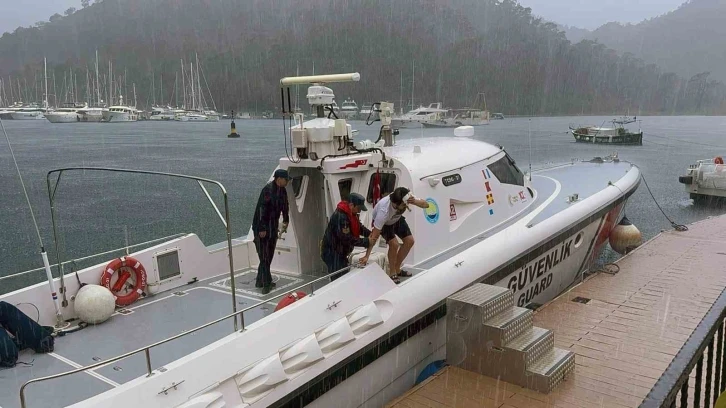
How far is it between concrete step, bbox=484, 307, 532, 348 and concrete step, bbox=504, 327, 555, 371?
0.15 ft

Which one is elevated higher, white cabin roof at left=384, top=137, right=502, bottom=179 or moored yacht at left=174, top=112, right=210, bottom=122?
moored yacht at left=174, top=112, right=210, bottom=122

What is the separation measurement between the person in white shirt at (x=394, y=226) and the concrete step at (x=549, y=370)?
1565mm

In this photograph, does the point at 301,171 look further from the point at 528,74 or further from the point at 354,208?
the point at 528,74

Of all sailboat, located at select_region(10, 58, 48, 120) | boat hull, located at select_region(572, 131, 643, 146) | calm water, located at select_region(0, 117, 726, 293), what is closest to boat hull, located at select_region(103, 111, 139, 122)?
sailboat, located at select_region(10, 58, 48, 120)

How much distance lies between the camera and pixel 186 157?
38812mm

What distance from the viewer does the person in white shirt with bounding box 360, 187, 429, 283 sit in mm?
5301

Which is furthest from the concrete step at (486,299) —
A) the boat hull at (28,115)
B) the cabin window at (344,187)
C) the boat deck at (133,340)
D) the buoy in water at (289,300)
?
the boat hull at (28,115)

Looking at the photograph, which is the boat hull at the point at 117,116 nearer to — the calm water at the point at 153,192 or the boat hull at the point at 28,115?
the boat hull at the point at 28,115

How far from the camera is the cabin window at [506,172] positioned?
779cm

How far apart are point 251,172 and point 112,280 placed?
24.8 m

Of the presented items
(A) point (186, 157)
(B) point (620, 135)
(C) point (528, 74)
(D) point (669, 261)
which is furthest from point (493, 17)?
(D) point (669, 261)

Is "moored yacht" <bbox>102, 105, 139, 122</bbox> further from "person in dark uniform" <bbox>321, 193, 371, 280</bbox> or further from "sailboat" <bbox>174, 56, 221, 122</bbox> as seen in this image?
"person in dark uniform" <bbox>321, 193, 371, 280</bbox>

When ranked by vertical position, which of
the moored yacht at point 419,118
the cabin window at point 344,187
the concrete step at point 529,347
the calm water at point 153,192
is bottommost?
the calm water at point 153,192

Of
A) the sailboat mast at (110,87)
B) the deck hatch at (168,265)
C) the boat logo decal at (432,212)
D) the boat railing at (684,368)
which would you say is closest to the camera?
the boat railing at (684,368)
